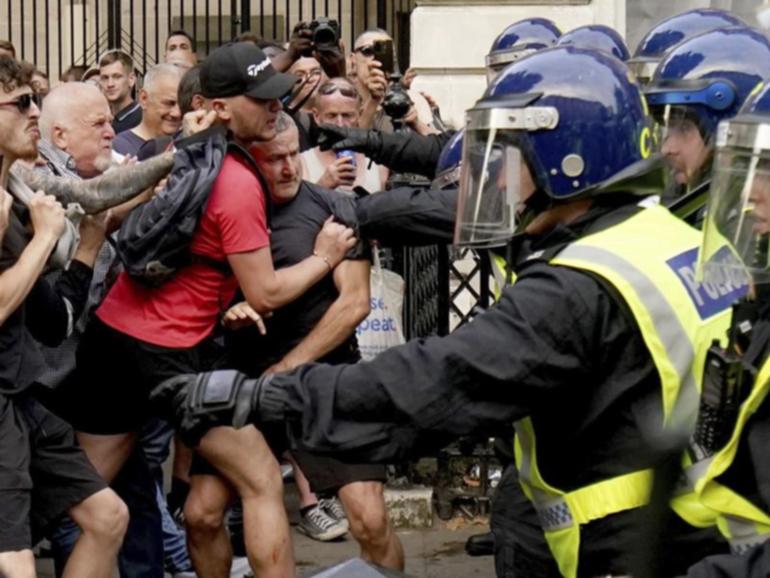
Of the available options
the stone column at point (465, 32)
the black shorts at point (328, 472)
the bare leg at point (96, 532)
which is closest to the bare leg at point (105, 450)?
the black shorts at point (328, 472)

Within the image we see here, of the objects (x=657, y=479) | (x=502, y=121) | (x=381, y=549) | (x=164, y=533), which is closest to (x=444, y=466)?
(x=164, y=533)

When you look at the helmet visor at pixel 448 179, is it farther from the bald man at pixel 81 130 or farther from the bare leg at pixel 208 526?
the bald man at pixel 81 130

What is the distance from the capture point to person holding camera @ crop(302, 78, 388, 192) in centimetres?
793

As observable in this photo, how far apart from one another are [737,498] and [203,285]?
310 centimetres

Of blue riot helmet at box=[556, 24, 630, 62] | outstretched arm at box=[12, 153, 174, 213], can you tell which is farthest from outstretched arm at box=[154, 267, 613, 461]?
blue riot helmet at box=[556, 24, 630, 62]

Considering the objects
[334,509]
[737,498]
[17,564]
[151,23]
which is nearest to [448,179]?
[17,564]

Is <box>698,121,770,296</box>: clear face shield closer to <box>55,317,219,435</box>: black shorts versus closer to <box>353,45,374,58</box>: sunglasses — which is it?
<box>55,317,219,435</box>: black shorts

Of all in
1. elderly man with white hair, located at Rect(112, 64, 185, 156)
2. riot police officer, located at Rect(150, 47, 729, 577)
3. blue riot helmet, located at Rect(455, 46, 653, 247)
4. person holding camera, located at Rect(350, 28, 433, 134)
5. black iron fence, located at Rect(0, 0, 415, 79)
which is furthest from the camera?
black iron fence, located at Rect(0, 0, 415, 79)

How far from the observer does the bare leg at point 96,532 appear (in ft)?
19.4

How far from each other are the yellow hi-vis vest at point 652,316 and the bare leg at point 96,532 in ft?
7.53

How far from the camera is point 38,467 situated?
588 cm

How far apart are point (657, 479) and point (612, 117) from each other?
1.51 m

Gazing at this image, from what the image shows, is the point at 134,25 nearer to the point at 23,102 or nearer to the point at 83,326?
the point at 83,326

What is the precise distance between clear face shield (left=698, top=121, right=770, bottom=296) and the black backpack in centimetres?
266
